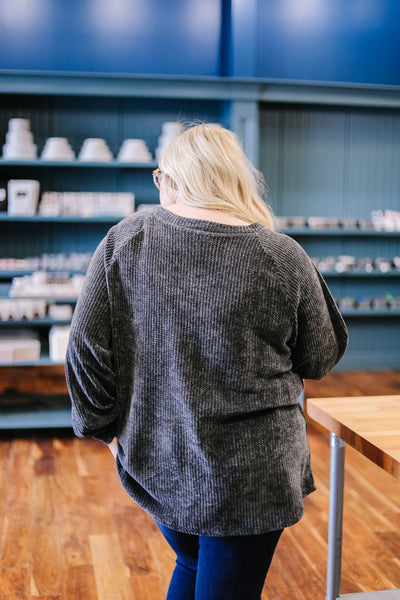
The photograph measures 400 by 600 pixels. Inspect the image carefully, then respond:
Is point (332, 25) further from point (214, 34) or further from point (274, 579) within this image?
point (274, 579)

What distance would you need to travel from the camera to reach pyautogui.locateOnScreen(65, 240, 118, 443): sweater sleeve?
49.1 inches

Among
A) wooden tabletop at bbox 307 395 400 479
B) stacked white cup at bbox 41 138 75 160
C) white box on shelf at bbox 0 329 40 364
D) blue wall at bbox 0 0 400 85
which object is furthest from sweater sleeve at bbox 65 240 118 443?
blue wall at bbox 0 0 400 85

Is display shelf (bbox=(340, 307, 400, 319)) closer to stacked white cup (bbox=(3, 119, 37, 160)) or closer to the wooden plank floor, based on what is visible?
the wooden plank floor

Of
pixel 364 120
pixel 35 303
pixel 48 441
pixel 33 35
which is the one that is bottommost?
pixel 48 441

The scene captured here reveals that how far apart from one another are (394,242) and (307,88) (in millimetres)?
1972

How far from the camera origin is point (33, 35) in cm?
568

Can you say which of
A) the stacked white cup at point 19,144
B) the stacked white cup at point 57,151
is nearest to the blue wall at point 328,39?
the stacked white cup at point 57,151

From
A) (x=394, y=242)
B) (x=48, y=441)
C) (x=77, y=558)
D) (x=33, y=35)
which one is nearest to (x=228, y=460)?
(x=77, y=558)

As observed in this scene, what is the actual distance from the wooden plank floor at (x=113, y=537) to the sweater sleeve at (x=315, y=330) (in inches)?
56.1

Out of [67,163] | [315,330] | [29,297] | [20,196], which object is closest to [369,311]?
[67,163]

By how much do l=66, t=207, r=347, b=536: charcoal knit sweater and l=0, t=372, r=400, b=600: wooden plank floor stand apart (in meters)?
1.40

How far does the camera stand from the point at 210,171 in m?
1.19

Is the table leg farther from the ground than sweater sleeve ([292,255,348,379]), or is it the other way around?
sweater sleeve ([292,255,348,379])

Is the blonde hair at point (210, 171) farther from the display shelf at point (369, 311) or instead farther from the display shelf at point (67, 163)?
the display shelf at point (369, 311)
